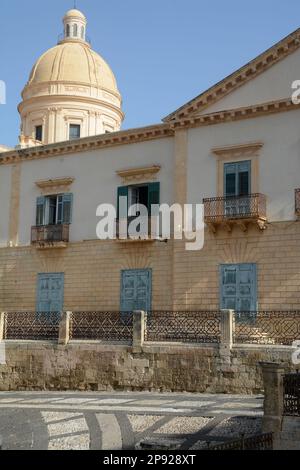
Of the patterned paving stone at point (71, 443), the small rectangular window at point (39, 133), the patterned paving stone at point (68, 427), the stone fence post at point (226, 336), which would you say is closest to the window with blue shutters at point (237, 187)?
the stone fence post at point (226, 336)

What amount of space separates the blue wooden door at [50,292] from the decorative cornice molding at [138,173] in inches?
195

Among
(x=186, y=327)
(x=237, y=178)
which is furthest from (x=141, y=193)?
(x=186, y=327)

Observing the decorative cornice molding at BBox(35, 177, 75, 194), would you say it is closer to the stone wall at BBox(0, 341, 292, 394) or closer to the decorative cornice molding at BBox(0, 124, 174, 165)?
the decorative cornice molding at BBox(0, 124, 174, 165)

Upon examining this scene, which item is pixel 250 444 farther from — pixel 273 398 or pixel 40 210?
pixel 40 210

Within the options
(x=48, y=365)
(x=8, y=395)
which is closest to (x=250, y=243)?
(x=48, y=365)

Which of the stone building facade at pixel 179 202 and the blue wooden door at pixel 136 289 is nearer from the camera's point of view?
the stone building facade at pixel 179 202

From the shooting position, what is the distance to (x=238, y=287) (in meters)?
22.6

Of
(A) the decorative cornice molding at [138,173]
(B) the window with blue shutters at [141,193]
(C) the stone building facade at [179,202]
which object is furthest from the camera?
(A) the decorative cornice molding at [138,173]

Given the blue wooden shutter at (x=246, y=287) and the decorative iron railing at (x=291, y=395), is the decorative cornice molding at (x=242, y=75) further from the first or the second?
the decorative iron railing at (x=291, y=395)

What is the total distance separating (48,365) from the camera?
71.7ft

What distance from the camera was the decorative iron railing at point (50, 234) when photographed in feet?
88.3

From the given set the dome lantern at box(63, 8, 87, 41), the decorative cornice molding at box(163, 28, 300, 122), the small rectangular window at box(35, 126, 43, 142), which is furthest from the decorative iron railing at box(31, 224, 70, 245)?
the dome lantern at box(63, 8, 87, 41)

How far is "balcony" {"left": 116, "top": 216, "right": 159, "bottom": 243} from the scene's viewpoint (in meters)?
24.6
